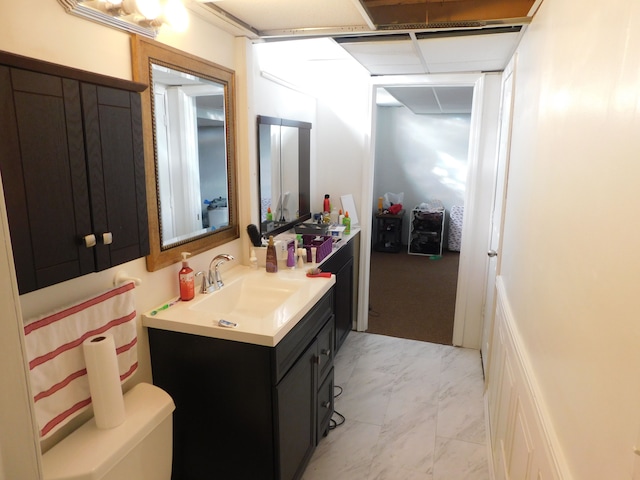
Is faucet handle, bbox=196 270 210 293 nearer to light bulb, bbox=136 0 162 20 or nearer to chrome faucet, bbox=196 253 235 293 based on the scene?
chrome faucet, bbox=196 253 235 293

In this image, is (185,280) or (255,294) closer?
(185,280)

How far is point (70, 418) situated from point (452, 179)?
596 cm

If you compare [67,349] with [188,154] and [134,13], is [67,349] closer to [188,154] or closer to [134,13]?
[188,154]

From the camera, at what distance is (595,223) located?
92 centimetres

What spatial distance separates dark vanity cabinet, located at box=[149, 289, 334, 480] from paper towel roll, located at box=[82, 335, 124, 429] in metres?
0.35

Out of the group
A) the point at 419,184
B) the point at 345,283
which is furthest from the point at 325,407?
the point at 419,184

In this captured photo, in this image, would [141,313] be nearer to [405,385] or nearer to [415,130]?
[405,385]

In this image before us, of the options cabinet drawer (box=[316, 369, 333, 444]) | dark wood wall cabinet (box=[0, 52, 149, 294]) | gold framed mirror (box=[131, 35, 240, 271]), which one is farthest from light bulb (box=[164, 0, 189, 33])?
cabinet drawer (box=[316, 369, 333, 444])

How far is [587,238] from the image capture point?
0.97 metres

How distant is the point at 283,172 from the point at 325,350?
1.27 metres

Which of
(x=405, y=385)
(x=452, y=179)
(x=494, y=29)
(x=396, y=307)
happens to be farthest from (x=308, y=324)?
(x=452, y=179)

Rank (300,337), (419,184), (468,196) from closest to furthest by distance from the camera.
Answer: (300,337) → (468,196) → (419,184)

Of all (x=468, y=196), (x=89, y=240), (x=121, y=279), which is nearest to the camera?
(x=89, y=240)

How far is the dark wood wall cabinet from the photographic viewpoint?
102 cm
